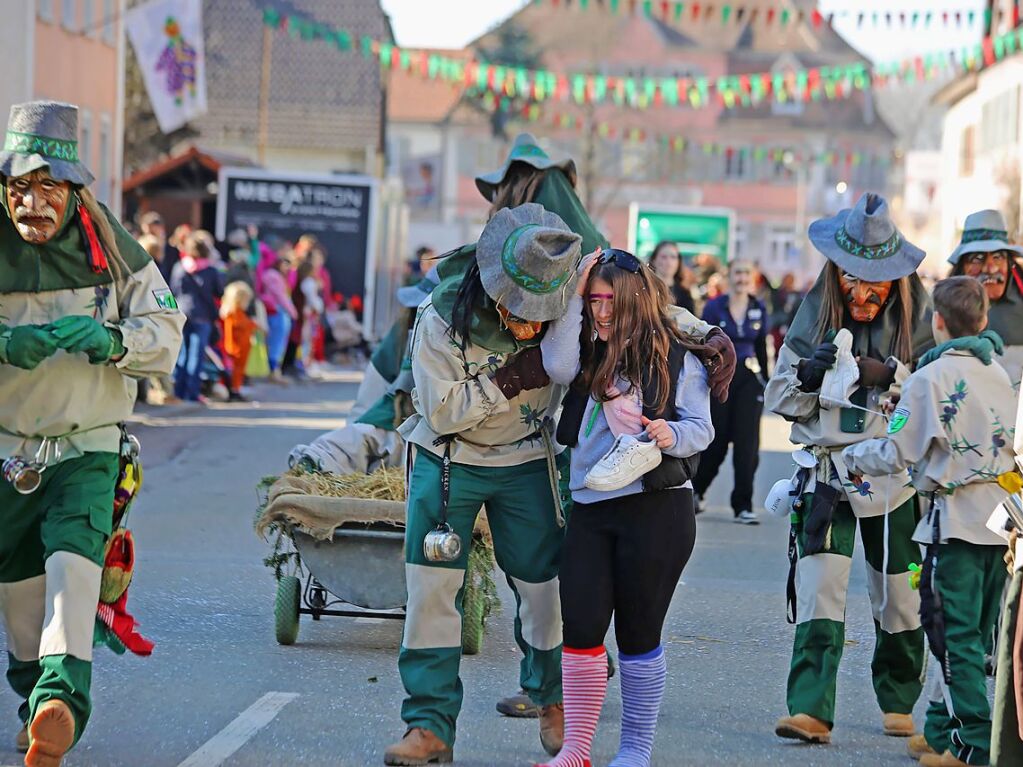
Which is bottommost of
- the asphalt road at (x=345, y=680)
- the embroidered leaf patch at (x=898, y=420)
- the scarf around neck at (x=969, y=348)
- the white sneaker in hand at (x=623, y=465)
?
the asphalt road at (x=345, y=680)

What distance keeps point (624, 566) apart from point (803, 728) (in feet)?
4.25

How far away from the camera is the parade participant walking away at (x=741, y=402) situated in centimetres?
1296

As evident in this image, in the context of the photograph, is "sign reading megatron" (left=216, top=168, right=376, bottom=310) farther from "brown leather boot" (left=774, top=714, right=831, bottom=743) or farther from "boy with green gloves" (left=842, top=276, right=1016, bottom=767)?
"boy with green gloves" (left=842, top=276, right=1016, bottom=767)

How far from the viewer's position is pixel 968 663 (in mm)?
6180

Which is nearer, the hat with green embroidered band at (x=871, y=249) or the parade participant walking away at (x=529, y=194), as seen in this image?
the hat with green embroidered band at (x=871, y=249)

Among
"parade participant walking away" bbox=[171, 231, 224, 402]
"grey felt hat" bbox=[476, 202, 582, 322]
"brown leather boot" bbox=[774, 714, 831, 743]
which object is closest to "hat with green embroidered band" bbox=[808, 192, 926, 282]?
"grey felt hat" bbox=[476, 202, 582, 322]

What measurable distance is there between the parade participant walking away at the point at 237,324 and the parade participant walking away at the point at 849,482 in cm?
1504

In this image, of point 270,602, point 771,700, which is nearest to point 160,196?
point 270,602

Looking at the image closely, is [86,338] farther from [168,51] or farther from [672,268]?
[168,51]

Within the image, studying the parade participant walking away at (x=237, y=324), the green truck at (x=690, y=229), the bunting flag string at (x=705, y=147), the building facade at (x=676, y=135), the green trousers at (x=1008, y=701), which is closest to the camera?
the green trousers at (x=1008, y=701)

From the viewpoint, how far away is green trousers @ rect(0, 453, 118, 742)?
18.6ft

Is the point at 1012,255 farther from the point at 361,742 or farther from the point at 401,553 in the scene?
the point at 361,742

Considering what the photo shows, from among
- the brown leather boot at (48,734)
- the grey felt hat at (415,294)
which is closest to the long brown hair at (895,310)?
the grey felt hat at (415,294)

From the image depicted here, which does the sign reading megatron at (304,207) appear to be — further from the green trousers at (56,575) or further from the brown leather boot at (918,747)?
the brown leather boot at (918,747)
